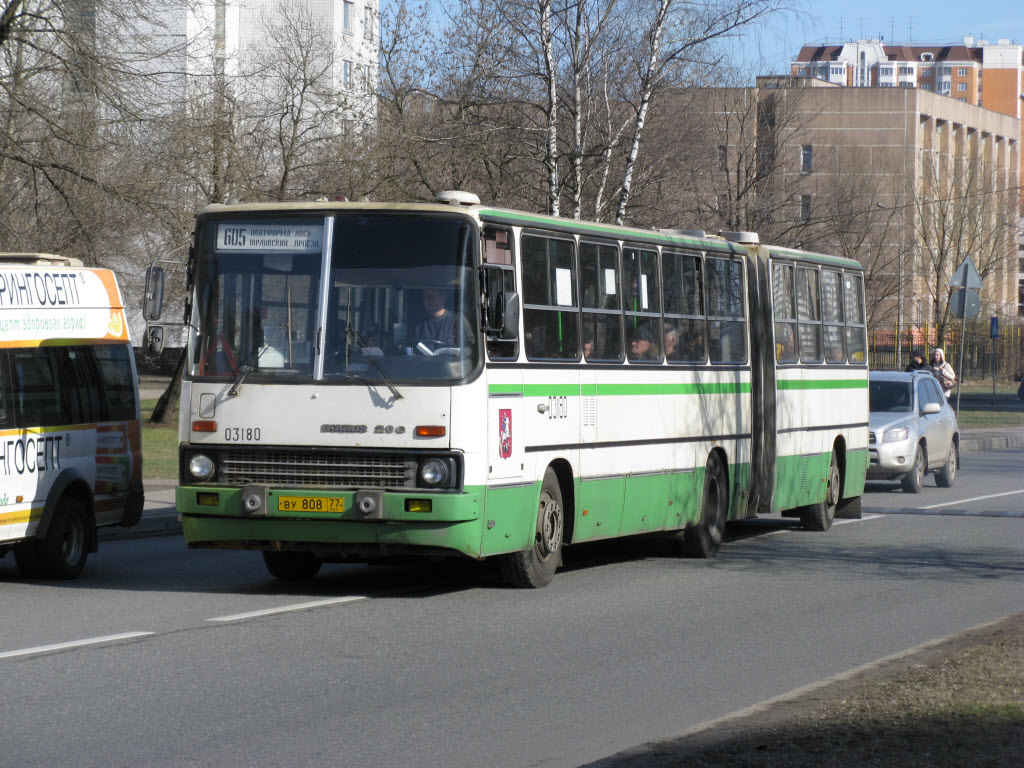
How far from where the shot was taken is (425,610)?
10961mm

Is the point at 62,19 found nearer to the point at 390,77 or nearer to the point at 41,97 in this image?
the point at 41,97

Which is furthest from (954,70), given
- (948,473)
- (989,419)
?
(948,473)

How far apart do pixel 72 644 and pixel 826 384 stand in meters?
10.7

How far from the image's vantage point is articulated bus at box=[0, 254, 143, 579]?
12239 millimetres

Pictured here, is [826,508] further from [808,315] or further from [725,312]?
[725,312]

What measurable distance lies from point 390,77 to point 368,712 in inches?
1029

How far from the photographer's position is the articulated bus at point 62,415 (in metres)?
12.2

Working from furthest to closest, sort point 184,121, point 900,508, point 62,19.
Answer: point 184,121
point 62,19
point 900,508

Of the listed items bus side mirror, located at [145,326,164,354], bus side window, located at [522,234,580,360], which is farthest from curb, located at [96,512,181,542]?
bus side window, located at [522,234,580,360]

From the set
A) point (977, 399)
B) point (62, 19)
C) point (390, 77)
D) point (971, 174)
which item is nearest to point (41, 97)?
point (62, 19)

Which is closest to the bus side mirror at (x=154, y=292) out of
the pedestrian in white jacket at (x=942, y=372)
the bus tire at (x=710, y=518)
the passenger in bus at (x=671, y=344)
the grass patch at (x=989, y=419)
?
the passenger in bus at (x=671, y=344)

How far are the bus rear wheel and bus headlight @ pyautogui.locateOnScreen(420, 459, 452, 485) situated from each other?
339 centimetres

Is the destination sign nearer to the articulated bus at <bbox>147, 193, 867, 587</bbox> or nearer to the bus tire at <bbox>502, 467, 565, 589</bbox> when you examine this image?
the articulated bus at <bbox>147, 193, 867, 587</bbox>

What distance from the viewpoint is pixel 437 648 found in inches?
368
